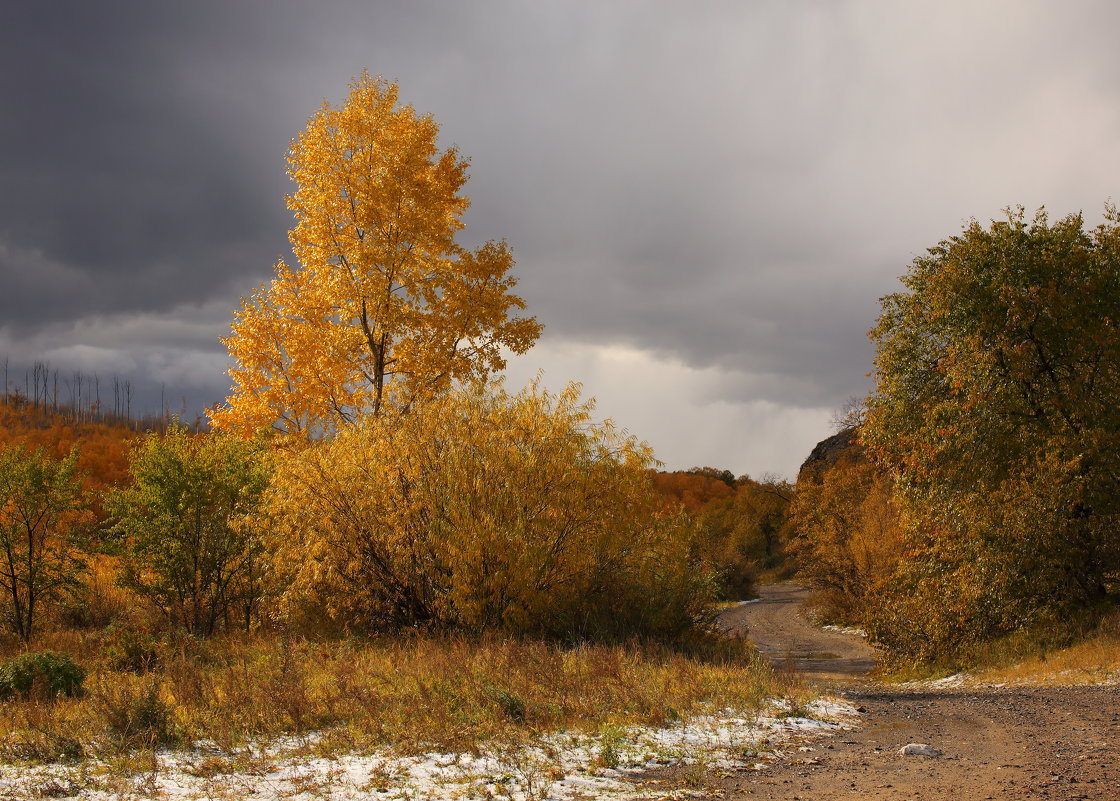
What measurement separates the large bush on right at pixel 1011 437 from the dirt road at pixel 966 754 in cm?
586

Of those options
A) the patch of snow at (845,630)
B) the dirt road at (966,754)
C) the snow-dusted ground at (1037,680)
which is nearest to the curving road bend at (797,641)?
the patch of snow at (845,630)

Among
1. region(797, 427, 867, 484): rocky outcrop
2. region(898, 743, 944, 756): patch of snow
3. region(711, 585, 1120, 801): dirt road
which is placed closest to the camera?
region(711, 585, 1120, 801): dirt road


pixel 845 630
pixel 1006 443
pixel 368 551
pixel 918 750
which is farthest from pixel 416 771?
pixel 845 630

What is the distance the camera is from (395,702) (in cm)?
936

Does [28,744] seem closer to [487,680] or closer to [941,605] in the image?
[487,680]

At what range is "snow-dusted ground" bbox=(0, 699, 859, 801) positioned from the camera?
652cm

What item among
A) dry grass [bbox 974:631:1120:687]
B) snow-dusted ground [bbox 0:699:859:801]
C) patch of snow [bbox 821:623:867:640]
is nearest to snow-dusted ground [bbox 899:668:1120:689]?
dry grass [bbox 974:631:1120:687]

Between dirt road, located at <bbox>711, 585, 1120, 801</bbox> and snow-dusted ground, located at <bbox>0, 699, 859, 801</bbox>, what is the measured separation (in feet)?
2.03

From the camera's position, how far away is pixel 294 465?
15.6 meters

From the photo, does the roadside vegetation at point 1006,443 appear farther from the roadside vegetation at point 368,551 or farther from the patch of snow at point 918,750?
the patch of snow at point 918,750

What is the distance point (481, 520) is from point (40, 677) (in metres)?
6.59

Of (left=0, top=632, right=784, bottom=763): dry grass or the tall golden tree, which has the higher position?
the tall golden tree

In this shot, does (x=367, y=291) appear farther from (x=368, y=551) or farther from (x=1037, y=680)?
(x=1037, y=680)

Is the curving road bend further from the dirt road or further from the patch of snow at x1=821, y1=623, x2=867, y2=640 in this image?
the dirt road
